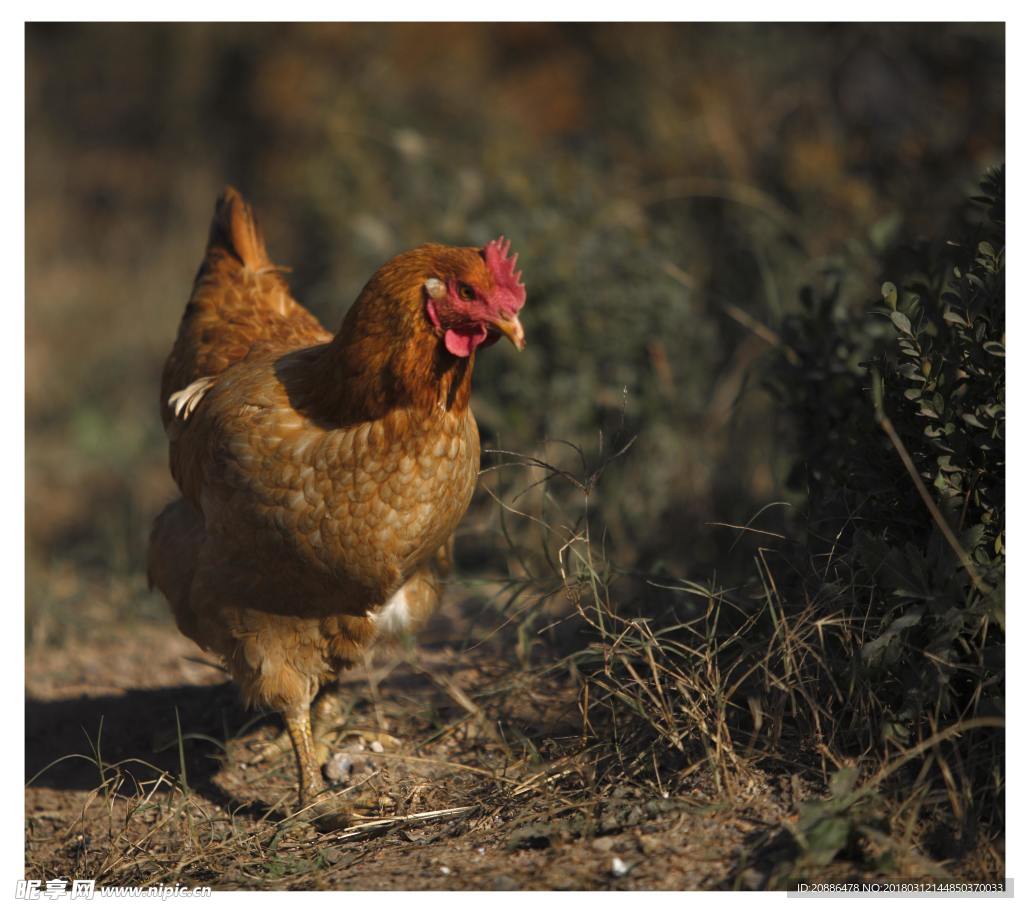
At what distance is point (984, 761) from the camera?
2412 millimetres

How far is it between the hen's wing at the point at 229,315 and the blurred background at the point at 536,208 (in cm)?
66

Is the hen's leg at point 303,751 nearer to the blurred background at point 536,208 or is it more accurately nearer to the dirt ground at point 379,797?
the dirt ground at point 379,797

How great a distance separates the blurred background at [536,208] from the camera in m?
4.87

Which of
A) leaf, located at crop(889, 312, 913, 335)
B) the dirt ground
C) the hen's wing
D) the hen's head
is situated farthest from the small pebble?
leaf, located at crop(889, 312, 913, 335)

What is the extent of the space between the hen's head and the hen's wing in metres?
0.91

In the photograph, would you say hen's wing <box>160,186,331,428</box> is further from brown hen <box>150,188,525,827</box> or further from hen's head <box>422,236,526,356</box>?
hen's head <box>422,236,526,356</box>

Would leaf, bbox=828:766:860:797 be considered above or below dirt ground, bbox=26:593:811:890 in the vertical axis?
above

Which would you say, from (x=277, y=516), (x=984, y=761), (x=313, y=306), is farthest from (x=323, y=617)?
(x=313, y=306)

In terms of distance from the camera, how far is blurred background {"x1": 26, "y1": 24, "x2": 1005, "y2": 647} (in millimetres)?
4871

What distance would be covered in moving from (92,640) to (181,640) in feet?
1.27

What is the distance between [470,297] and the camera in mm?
2701

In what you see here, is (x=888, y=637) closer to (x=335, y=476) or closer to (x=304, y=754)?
(x=335, y=476)

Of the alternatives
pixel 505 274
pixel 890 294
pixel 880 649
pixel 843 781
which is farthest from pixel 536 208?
pixel 843 781

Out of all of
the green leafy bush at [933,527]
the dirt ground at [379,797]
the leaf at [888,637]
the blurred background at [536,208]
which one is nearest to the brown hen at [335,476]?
the dirt ground at [379,797]
